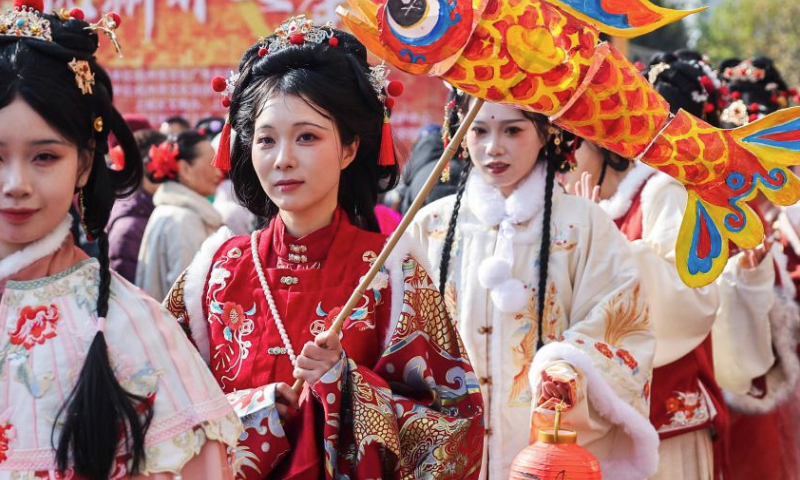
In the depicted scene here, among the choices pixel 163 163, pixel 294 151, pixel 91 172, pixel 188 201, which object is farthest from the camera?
pixel 163 163

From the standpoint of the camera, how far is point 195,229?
6.32 metres

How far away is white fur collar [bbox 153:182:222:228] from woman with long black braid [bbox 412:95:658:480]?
8.32ft

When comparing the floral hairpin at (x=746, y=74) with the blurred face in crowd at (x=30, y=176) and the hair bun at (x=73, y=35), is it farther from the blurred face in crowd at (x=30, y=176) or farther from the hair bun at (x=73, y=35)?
the blurred face in crowd at (x=30, y=176)

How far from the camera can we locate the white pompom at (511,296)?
3.93 metres

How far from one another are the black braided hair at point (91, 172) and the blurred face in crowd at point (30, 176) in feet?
0.08

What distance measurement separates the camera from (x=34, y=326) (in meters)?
2.27

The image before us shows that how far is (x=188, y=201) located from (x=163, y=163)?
294mm

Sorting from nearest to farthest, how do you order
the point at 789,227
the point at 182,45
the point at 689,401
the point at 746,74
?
the point at 689,401 → the point at 789,227 → the point at 746,74 → the point at 182,45

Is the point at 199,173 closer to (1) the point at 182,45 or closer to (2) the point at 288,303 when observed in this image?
(2) the point at 288,303

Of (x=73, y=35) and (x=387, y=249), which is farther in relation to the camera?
(x=387, y=249)

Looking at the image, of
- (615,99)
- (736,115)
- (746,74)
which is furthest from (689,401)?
(746,74)


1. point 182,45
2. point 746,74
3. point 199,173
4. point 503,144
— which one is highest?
point 182,45

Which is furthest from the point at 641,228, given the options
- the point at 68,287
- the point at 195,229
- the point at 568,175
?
the point at 68,287

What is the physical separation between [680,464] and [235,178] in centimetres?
229
